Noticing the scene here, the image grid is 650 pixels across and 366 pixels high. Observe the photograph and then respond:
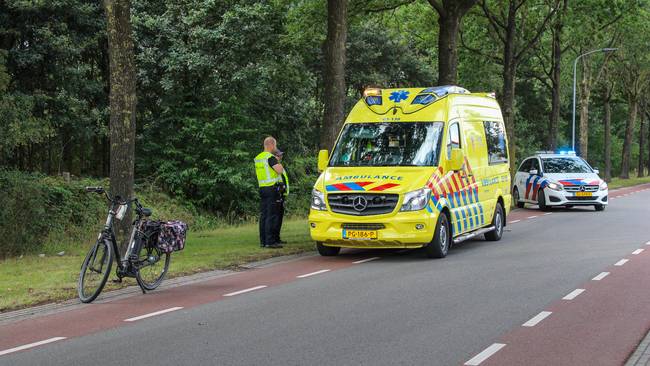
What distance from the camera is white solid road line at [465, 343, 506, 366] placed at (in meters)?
6.41

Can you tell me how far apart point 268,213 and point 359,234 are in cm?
254

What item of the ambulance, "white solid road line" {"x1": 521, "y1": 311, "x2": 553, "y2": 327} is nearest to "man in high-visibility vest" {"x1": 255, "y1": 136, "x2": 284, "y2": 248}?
the ambulance

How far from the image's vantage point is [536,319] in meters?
8.15

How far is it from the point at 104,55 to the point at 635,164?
63232mm

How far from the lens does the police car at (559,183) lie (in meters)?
23.9

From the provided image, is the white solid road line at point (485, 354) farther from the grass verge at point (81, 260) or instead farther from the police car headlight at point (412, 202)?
the police car headlight at point (412, 202)

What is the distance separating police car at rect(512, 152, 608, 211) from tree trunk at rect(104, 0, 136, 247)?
51.2ft

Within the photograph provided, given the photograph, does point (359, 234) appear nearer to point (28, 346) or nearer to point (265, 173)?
point (265, 173)

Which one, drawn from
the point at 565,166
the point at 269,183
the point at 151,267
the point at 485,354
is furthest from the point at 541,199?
the point at 485,354

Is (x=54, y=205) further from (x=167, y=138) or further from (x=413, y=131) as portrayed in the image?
(x=413, y=131)

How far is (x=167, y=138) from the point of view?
1136 inches

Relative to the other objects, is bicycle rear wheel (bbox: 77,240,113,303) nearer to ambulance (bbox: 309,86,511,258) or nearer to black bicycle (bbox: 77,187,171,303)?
black bicycle (bbox: 77,187,171,303)

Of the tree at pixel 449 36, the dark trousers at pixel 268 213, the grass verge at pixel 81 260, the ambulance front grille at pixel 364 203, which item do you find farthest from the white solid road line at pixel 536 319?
the tree at pixel 449 36

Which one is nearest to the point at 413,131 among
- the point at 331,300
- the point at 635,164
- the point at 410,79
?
the point at 331,300
